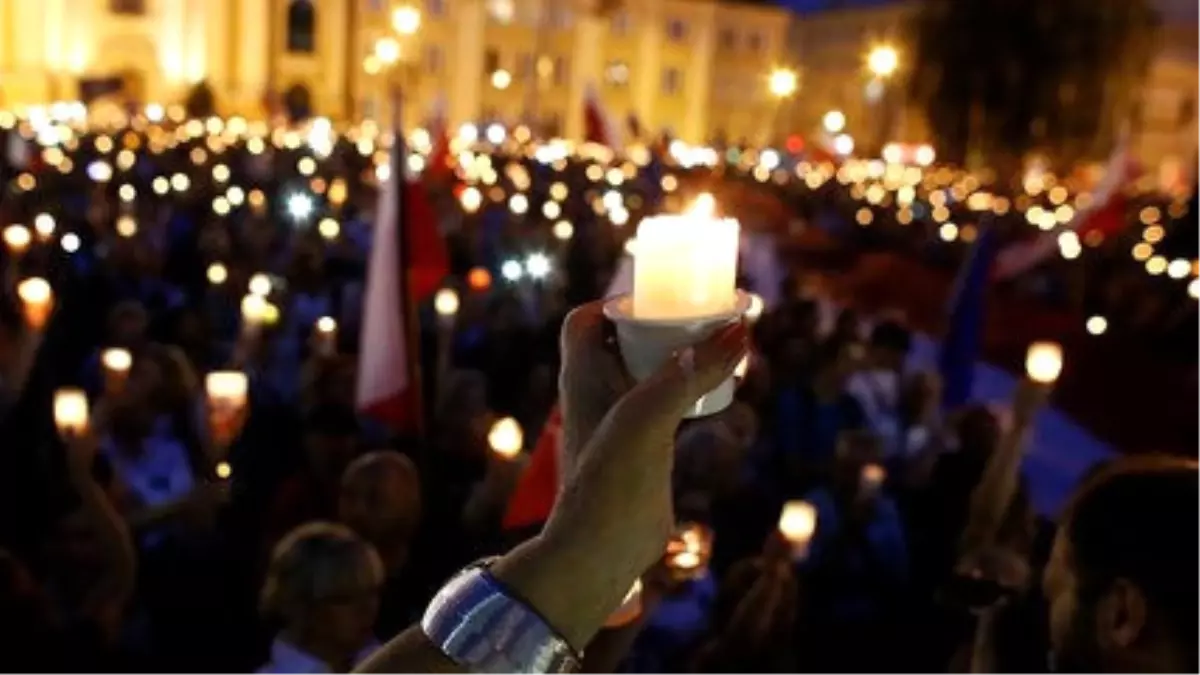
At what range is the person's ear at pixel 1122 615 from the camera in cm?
160

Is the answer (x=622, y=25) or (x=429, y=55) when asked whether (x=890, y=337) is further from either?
(x=622, y=25)

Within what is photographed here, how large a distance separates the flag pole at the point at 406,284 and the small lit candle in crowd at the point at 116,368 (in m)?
1.11

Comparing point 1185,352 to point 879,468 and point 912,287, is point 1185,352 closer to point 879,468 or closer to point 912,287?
point 912,287

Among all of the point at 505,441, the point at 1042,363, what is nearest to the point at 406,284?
the point at 505,441

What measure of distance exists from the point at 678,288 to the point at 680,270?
2cm

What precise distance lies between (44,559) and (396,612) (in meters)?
0.96

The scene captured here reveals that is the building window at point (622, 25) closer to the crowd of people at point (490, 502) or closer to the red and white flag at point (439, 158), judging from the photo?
the red and white flag at point (439, 158)

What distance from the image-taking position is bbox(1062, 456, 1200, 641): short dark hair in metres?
1.58

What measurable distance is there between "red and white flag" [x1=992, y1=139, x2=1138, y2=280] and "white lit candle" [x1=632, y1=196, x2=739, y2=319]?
8440 mm

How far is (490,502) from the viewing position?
4.83 meters

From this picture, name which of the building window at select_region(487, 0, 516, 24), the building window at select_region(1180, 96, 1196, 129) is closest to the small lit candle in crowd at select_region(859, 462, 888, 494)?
the building window at select_region(487, 0, 516, 24)

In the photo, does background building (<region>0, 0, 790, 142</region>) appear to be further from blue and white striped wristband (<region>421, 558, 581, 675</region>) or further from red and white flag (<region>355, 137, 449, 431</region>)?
blue and white striped wristband (<region>421, 558, 581, 675</region>)

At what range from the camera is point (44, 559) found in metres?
4.16

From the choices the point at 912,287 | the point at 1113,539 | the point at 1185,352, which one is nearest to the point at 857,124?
the point at 912,287
